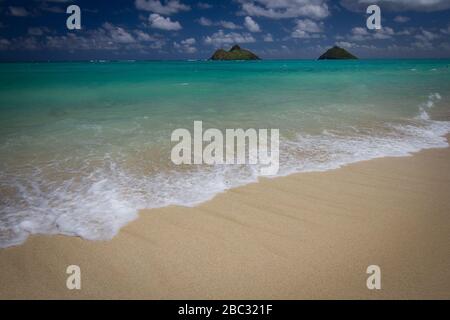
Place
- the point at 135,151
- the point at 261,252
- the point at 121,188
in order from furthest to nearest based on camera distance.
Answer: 1. the point at 135,151
2. the point at 121,188
3. the point at 261,252

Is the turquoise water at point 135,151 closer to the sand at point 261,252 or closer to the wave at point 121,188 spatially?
the wave at point 121,188

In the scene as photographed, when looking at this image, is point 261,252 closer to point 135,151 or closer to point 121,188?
point 121,188

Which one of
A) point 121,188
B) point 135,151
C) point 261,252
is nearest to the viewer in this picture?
point 261,252

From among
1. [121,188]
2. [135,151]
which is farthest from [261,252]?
[135,151]

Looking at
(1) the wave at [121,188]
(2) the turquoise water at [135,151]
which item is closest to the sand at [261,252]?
(1) the wave at [121,188]

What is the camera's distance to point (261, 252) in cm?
349

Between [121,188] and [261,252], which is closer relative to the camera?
[261,252]

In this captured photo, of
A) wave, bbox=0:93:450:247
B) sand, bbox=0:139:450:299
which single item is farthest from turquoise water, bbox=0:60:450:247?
sand, bbox=0:139:450:299

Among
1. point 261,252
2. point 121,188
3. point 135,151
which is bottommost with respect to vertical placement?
point 261,252

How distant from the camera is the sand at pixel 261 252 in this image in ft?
9.88

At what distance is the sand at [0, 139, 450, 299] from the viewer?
9.88ft

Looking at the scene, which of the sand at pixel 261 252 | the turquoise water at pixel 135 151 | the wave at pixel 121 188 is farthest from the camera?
the turquoise water at pixel 135 151

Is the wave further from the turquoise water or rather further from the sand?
the sand
